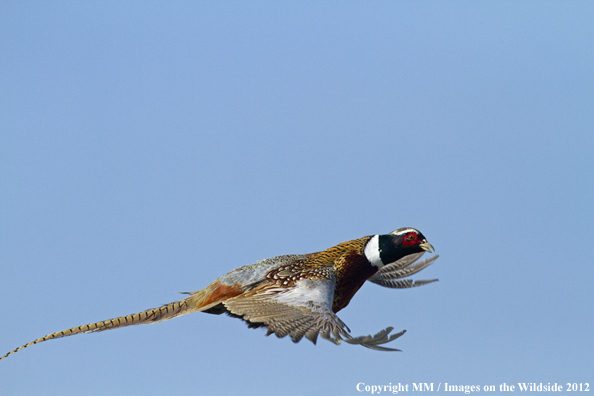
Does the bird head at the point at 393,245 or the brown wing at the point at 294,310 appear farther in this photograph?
the bird head at the point at 393,245

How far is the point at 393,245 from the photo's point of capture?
10.0 metres

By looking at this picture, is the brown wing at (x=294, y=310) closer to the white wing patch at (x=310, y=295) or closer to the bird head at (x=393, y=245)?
the white wing patch at (x=310, y=295)

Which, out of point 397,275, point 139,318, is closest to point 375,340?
point 139,318

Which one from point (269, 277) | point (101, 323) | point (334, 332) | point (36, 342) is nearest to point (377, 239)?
point (269, 277)

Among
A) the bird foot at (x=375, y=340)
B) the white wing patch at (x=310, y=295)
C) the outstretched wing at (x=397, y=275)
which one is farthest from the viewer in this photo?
the outstretched wing at (x=397, y=275)

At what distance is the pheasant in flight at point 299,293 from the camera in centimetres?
793

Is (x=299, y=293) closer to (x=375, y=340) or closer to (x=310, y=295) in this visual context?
(x=310, y=295)

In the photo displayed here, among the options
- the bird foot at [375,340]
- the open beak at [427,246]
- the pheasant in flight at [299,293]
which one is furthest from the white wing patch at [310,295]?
the open beak at [427,246]

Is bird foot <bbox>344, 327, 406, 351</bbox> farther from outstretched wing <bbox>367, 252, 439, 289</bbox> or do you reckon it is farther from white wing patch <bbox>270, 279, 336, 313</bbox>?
outstretched wing <bbox>367, 252, 439, 289</bbox>

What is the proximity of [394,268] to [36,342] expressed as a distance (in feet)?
20.9

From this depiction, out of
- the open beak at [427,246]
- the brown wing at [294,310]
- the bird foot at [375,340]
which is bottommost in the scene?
the bird foot at [375,340]

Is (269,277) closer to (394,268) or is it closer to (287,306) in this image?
A: (287,306)

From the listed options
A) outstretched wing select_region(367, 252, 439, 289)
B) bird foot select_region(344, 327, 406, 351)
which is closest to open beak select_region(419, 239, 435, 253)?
outstretched wing select_region(367, 252, 439, 289)

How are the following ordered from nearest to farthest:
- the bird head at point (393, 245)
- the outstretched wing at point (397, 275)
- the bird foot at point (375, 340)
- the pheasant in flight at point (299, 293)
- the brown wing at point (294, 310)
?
the bird foot at point (375, 340) → the brown wing at point (294, 310) → the pheasant in flight at point (299, 293) → the bird head at point (393, 245) → the outstretched wing at point (397, 275)
